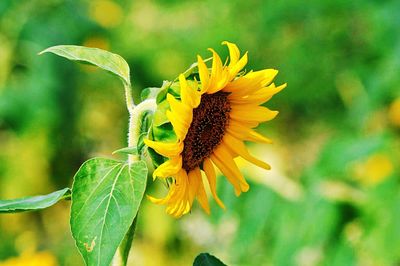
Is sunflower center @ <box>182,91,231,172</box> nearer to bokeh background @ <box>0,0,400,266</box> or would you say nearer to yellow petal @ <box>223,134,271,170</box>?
yellow petal @ <box>223,134,271,170</box>

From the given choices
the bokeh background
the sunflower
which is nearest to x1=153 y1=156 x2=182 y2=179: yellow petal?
the sunflower

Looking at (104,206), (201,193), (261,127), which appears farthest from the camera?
(261,127)

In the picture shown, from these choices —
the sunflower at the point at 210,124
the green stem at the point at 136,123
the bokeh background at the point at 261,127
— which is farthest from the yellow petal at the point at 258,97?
the bokeh background at the point at 261,127

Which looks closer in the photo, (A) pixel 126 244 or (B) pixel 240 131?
(A) pixel 126 244

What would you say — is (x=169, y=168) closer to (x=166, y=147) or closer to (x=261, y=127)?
(x=166, y=147)

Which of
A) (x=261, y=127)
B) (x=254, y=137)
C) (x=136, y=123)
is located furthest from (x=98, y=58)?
(x=261, y=127)

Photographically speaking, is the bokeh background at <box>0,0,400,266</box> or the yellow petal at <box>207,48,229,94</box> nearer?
the yellow petal at <box>207,48,229,94</box>

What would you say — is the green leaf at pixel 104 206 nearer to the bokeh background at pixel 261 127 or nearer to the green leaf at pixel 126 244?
the green leaf at pixel 126 244
